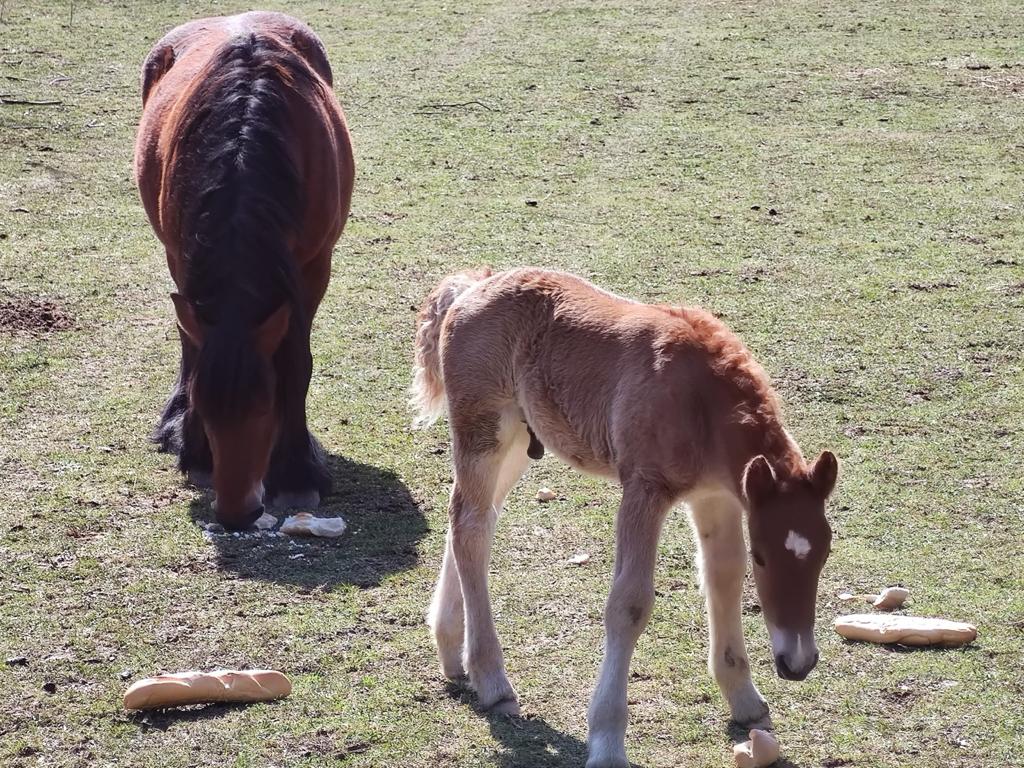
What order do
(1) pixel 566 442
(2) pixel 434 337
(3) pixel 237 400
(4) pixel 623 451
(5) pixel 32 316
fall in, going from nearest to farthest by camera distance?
(4) pixel 623 451 → (1) pixel 566 442 → (2) pixel 434 337 → (3) pixel 237 400 → (5) pixel 32 316

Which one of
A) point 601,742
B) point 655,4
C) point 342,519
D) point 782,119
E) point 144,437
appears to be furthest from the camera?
point 655,4

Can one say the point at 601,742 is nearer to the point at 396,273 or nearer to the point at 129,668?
the point at 129,668

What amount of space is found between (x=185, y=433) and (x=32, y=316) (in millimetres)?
2716

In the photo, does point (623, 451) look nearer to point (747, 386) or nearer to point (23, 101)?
point (747, 386)

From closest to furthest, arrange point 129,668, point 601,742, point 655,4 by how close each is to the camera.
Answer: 1. point 601,742
2. point 129,668
3. point 655,4

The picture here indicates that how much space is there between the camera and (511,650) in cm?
521

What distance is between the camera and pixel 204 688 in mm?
4734

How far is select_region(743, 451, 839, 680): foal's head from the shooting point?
3975 mm

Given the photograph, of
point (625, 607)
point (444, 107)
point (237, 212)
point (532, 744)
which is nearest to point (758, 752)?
point (625, 607)

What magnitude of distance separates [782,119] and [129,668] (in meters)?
9.35

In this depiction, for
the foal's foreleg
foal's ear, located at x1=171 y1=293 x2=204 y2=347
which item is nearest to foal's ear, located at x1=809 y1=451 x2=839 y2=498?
the foal's foreleg

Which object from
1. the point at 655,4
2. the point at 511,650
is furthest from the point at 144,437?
the point at 655,4

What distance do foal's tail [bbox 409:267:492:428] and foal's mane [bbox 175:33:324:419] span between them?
823 mm

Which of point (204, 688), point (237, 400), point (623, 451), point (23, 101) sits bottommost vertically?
point (23, 101)
